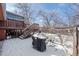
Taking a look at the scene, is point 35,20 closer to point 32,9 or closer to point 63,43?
point 32,9

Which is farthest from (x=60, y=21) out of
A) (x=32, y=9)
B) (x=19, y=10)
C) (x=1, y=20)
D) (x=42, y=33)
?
(x=1, y=20)

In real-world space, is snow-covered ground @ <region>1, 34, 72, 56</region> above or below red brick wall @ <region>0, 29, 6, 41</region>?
below

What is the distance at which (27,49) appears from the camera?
1.70 metres

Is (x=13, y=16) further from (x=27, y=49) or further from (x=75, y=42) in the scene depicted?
(x=75, y=42)

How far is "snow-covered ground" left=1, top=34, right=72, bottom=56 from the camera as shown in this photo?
5.53 feet

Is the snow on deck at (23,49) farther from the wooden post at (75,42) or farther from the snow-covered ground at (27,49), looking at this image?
the wooden post at (75,42)

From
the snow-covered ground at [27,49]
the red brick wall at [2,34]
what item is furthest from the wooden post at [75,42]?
the red brick wall at [2,34]

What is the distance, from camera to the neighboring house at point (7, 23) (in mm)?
1688

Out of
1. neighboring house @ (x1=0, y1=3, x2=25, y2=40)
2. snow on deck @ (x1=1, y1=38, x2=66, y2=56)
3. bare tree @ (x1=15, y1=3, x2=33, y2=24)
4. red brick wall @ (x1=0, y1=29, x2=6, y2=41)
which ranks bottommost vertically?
snow on deck @ (x1=1, y1=38, x2=66, y2=56)

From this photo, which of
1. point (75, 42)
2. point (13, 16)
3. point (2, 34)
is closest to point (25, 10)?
point (13, 16)

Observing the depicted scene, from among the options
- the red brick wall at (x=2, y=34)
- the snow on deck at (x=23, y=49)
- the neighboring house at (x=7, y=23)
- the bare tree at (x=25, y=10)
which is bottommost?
the snow on deck at (x=23, y=49)

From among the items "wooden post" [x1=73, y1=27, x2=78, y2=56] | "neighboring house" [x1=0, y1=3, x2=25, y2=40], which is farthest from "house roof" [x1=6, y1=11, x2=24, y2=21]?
"wooden post" [x1=73, y1=27, x2=78, y2=56]

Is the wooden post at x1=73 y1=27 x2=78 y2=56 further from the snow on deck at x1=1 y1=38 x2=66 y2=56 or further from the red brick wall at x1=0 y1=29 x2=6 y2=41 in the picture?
the red brick wall at x1=0 y1=29 x2=6 y2=41

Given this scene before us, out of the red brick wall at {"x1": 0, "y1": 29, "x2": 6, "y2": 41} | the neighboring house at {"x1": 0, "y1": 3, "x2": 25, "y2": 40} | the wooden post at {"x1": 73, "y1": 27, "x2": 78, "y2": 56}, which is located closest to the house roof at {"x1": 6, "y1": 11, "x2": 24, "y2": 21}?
the neighboring house at {"x1": 0, "y1": 3, "x2": 25, "y2": 40}
